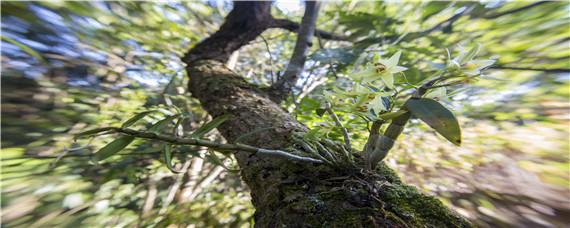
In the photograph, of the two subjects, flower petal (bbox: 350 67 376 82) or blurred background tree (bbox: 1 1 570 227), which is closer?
flower petal (bbox: 350 67 376 82)

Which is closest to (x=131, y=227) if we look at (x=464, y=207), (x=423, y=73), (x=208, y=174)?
(x=208, y=174)

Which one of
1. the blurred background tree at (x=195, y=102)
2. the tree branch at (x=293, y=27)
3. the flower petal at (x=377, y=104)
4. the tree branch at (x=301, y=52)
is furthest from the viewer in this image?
the tree branch at (x=293, y=27)

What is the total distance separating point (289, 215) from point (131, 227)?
1771 millimetres

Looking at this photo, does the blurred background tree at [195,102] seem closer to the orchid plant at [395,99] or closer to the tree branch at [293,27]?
the tree branch at [293,27]

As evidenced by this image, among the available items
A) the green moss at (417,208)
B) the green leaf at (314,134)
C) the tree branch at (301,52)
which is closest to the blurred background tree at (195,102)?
the tree branch at (301,52)

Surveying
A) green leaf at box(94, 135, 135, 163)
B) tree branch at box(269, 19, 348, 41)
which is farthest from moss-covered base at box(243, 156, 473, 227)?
tree branch at box(269, 19, 348, 41)

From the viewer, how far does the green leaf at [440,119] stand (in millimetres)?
290

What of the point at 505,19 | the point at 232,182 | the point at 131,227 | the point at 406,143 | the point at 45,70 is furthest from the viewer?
the point at 232,182

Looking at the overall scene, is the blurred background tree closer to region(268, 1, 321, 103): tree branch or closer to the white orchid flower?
region(268, 1, 321, 103): tree branch

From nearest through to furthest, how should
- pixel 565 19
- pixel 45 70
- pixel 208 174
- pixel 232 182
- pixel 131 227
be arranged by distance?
pixel 565 19 → pixel 45 70 → pixel 131 227 → pixel 208 174 → pixel 232 182

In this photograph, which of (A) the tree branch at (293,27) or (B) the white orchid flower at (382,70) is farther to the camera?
(A) the tree branch at (293,27)

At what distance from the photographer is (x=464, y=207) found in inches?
43.3

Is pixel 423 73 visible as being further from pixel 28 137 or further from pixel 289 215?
pixel 28 137

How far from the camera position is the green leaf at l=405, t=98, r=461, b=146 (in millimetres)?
290
